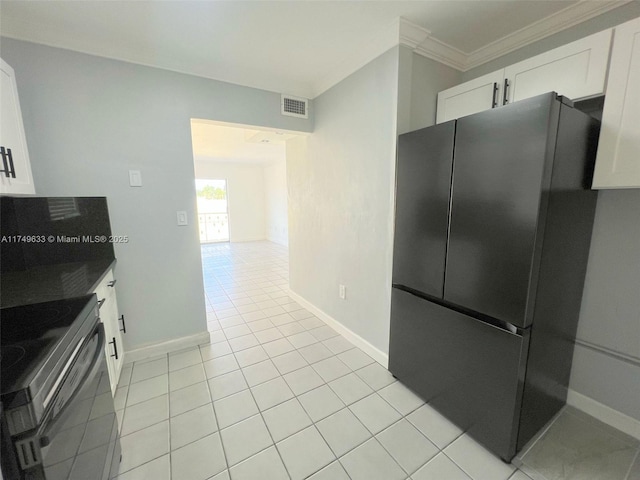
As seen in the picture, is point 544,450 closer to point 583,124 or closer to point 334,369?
point 334,369

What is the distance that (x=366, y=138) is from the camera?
2.18 metres

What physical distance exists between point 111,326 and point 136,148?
134 cm

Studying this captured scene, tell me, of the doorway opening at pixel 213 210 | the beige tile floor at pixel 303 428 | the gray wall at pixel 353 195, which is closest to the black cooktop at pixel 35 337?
the beige tile floor at pixel 303 428

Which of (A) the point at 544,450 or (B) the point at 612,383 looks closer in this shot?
(A) the point at 544,450

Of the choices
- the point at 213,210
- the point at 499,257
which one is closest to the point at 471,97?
the point at 499,257

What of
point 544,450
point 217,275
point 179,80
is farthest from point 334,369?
point 217,275

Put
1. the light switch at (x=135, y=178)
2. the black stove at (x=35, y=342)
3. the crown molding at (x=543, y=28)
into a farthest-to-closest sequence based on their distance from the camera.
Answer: the light switch at (x=135, y=178)
the crown molding at (x=543, y=28)
the black stove at (x=35, y=342)

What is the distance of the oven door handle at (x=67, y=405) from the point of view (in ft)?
2.32

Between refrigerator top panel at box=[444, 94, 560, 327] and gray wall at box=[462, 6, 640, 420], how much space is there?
78 centimetres

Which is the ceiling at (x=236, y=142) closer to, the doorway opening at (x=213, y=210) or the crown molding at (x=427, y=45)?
the doorway opening at (x=213, y=210)

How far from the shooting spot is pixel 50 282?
1473 mm

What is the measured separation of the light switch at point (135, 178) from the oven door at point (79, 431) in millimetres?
1313

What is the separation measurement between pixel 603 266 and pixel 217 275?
15.7 ft

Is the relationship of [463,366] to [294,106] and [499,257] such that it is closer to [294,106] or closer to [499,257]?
[499,257]
